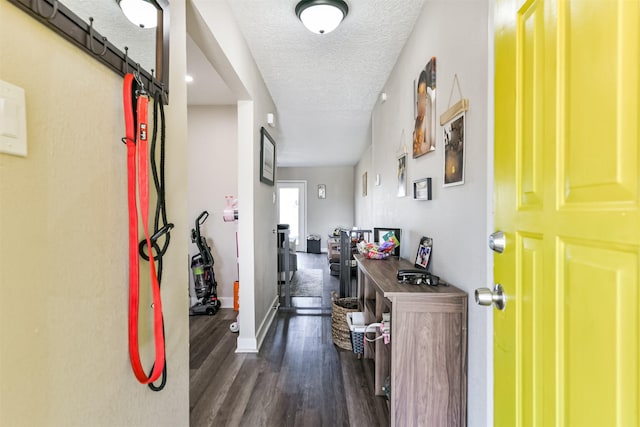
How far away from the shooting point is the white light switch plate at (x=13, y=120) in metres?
0.52

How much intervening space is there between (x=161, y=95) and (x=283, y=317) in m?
2.89

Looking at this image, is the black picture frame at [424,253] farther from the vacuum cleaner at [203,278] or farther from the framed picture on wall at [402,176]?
the vacuum cleaner at [203,278]

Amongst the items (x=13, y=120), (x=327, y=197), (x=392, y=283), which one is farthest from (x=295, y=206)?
(x=13, y=120)

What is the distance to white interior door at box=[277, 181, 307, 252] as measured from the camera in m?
9.02

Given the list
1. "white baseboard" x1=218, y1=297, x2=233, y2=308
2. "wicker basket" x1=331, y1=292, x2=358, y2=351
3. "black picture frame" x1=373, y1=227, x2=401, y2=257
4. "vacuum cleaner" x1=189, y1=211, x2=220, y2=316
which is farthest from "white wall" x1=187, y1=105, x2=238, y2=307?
"black picture frame" x1=373, y1=227, x2=401, y2=257

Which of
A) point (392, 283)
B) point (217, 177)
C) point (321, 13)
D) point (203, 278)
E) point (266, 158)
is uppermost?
point (321, 13)

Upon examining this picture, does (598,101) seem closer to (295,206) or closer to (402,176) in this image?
(402,176)

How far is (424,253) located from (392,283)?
43cm

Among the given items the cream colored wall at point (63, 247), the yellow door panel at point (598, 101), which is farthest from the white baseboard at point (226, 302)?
the yellow door panel at point (598, 101)

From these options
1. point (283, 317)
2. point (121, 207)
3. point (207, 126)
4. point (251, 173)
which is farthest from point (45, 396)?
point (207, 126)

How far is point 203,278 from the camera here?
354 cm

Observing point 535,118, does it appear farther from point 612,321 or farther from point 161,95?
point 161,95

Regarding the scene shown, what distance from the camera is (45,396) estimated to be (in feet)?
2.02

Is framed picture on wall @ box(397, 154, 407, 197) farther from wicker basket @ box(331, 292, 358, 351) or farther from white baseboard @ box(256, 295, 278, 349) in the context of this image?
white baseboard @ box(256, 295, 278, 349)
